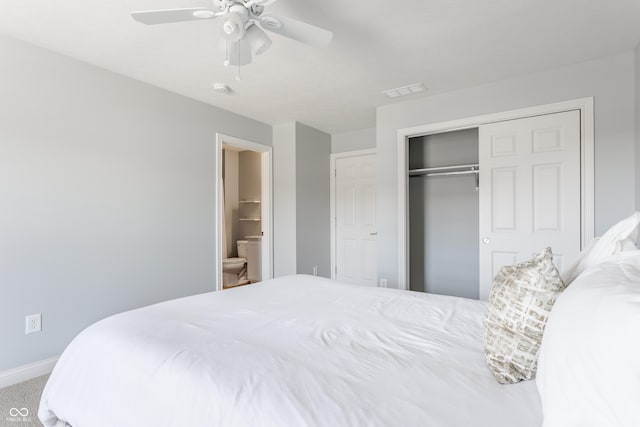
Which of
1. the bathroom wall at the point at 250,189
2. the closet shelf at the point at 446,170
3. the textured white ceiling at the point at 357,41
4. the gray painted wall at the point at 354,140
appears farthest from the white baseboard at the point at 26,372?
the gray painted wall at the point at 354,140

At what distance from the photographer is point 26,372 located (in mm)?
2322

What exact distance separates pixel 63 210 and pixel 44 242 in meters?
0.27

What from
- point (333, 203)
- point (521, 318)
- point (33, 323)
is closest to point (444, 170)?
point (333, 203)

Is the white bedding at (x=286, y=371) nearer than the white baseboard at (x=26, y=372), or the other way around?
the white bedding at (x=286, y=371)

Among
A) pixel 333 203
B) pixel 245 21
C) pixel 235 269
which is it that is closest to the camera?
pixel 245 21

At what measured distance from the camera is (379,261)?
12.6ft

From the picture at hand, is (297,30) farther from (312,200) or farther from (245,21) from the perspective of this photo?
(312,200)

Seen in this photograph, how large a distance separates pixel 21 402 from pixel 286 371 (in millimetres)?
2145

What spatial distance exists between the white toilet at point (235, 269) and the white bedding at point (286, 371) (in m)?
3.47

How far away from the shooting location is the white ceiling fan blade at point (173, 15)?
1.54m

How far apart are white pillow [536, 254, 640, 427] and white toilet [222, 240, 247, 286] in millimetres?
4781

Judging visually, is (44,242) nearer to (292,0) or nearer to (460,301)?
(292,0)

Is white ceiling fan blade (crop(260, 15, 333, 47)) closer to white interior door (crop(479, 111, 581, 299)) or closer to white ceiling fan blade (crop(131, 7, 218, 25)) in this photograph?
white ceiling fan blade (crop(131, 7, 218, 25))

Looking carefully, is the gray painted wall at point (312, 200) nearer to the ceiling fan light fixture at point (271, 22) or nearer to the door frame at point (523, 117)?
the door frame at point (523, 117)
